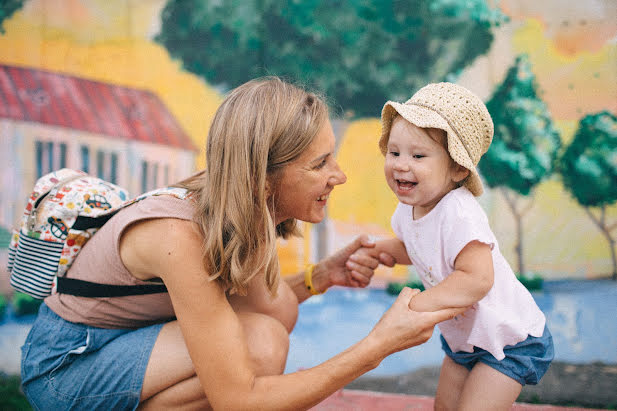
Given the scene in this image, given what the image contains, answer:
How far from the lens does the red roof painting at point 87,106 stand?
3566 mm

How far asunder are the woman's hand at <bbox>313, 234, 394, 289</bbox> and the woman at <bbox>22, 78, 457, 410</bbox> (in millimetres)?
487

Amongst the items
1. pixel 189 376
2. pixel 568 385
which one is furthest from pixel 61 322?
pixel 568 385

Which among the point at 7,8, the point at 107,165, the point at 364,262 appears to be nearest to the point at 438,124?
the point at 364,262

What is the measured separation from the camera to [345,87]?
11.4 ft

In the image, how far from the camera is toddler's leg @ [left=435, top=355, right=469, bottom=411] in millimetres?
2213

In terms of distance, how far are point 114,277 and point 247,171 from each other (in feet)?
2.01

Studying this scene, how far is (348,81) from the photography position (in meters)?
3.46

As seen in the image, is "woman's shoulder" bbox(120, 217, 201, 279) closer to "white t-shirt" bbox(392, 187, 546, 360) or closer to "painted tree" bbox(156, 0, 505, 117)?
"white t-shirt" bbox(392, 187, 546, 360)

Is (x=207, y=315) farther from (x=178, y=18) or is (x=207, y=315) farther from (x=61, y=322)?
(x=178, y=18)

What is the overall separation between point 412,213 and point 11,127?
2847mm

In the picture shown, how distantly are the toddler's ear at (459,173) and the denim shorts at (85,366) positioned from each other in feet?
4.07

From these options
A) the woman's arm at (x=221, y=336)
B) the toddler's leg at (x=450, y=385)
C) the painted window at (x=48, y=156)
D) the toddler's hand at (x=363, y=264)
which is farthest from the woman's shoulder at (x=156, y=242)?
the painted window at (x=48, y=156)

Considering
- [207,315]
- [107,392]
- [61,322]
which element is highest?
[207,315]

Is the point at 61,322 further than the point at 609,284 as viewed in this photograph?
No
